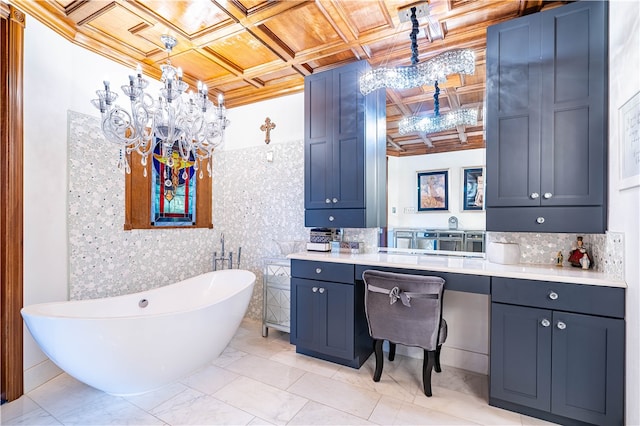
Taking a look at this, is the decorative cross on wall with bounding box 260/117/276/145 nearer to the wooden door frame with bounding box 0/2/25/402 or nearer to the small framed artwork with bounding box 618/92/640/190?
the wooden door frame with bounding box 0/2/25/402

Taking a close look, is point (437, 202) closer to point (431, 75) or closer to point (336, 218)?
point (336, 218)

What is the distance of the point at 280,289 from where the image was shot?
2.95 meters

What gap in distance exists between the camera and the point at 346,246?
293 cm

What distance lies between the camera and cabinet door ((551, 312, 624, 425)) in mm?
1563

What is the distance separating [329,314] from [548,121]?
207cm

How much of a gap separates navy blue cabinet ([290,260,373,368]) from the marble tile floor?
0.14m

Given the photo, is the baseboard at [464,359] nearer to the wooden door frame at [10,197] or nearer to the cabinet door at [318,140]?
the cabinet door at [318,140]

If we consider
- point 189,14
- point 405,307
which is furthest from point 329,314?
point 189,14

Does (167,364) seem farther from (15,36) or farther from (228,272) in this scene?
(15,36)

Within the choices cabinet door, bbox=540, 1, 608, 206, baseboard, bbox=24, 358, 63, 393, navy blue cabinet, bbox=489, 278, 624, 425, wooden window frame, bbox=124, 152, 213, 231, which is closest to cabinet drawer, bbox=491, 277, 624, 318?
navy blue cabinet, bbox=489, 278, 624, 425

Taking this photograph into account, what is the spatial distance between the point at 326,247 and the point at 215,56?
2073 millimetres

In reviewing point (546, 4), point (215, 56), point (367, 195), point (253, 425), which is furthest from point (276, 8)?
point (253, 425)

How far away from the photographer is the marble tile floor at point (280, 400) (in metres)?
1.78

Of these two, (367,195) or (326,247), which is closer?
→ (367,195)
